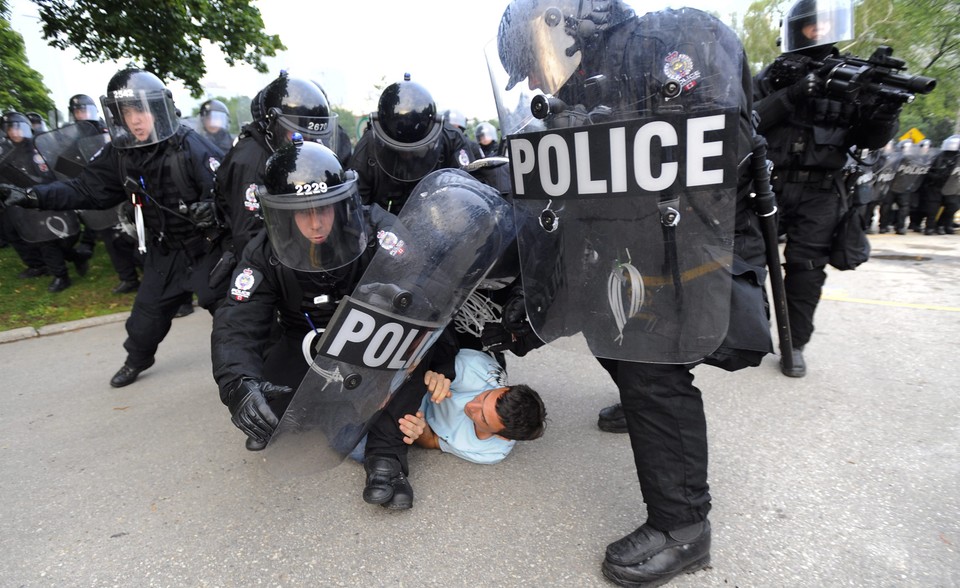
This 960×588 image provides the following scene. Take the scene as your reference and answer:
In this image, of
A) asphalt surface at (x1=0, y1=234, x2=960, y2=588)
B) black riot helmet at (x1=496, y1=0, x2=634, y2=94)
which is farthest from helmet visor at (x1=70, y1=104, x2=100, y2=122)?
black riot helmet at (x1=496, y1=0, x2=634, y2=94)

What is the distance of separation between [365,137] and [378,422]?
2.13 metres

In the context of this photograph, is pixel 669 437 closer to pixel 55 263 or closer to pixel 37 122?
pixel 55 263

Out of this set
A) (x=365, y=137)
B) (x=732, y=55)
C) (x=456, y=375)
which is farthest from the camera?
(x=365, y=137)

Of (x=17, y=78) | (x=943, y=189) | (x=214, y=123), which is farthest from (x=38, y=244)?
(x=943, y=189)

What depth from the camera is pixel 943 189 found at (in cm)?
955

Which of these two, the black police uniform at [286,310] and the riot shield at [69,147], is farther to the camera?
the riot shield at [69,147]

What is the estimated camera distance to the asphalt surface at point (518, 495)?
6.11 ft

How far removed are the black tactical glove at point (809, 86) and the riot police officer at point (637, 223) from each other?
1.56 metres

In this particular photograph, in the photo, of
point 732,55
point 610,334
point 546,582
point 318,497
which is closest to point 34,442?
point 318,497

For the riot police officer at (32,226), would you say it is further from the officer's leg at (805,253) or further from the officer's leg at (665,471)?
the officer's leg at (805,253)

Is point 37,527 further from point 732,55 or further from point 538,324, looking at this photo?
point 732,55

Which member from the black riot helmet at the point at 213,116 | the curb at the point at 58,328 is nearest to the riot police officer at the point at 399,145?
the curb at the point at 58,328

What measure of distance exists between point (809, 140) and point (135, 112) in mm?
3915

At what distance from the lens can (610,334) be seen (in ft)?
5.54
